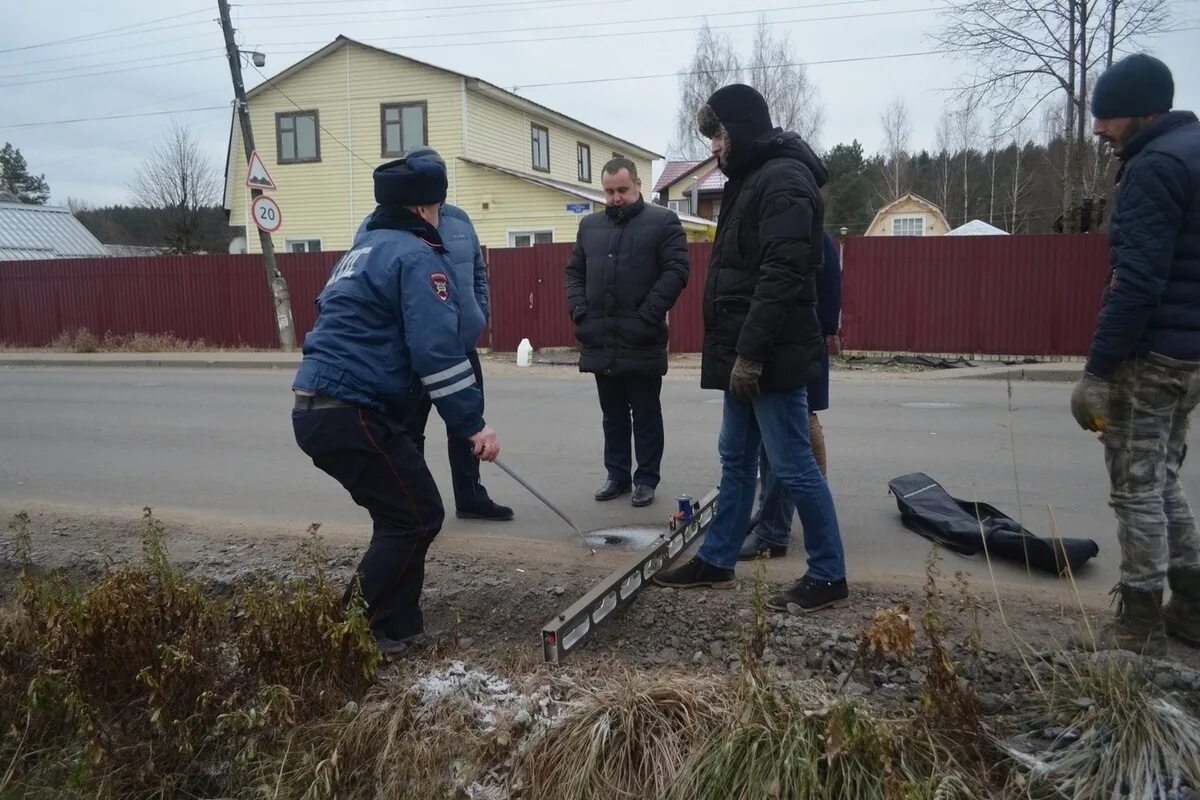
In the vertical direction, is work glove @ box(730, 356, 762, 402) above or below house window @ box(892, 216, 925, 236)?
below

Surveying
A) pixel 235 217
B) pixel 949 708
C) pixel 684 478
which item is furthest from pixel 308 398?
pixel 235 217

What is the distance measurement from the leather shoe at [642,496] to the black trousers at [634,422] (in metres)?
0.03

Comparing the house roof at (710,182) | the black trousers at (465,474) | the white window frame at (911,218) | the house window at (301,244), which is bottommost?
the black trousers at (465,474)

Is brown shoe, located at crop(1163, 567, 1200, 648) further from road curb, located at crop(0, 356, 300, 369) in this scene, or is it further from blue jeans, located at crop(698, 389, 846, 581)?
road curb, located at crop(0, 356, 300, 369)

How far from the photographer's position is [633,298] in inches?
225

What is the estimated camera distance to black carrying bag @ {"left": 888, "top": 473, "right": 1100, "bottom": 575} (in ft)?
14.2

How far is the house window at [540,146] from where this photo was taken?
91.6ft

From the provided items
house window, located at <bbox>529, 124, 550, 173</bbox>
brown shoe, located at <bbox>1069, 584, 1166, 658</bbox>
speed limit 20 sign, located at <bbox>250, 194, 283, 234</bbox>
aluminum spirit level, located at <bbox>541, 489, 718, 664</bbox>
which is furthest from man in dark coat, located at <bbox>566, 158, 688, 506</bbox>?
house window, located at <bbox>529, 124, 550, 173</bbox>

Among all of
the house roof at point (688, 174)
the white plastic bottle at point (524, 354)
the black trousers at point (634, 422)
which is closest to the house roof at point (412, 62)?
the white plastic bottle at point (524, 354)

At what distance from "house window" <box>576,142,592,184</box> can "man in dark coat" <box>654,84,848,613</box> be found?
27845 mm

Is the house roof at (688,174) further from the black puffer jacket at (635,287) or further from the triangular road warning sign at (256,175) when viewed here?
the black puffer jacket at (635,287)

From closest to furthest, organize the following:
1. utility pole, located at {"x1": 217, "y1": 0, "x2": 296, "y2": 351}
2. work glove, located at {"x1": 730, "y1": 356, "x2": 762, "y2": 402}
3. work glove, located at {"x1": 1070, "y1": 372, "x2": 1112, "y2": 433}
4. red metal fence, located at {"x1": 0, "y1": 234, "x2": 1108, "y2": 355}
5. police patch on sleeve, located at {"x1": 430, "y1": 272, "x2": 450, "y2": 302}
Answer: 1. work glove, located at {"x1": 1070, "y1": 372, "x2": 1112, "y2": 433}
2. police patch on sleeve, located at {"x1": 430, "y1": 272, "x2": 450, "y2": 302}
3. work glove, located at {"x1": 730, "y1": 356, "x2": 762, "y2": 402}
4. red metal fence, located at {"x1": 0, "y1": 234, "x2": 1108, "y2": 355}
5. utility pole, located at {"x1": 217, "y1": 0, "x2": 296, "y2": 351}

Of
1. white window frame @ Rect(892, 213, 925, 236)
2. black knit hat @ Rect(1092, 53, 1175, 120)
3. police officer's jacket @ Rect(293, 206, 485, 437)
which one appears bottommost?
police officer's jacket @ Rect(293, 206, 485, 437)

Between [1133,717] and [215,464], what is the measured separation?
23.1 ft
